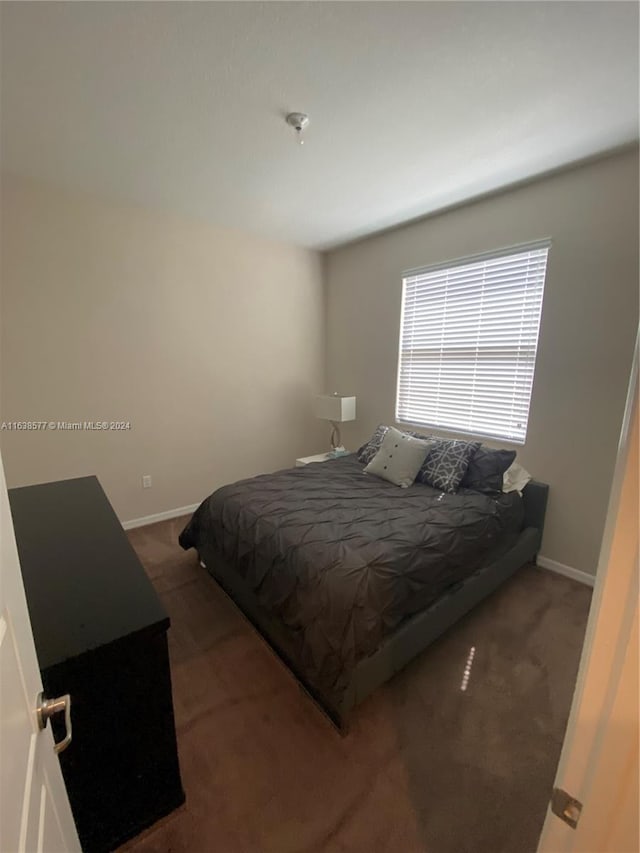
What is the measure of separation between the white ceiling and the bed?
80.3 inches

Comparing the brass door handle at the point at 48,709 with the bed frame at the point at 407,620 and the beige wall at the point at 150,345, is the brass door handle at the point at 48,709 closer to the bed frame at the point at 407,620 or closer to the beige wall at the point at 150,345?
the bed frame at the point at 407,620

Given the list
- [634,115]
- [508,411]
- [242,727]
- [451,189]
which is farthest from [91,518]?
[634,115]

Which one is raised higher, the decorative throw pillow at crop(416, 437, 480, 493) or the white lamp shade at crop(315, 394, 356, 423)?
the white lamp shade at crop(315, 394, 356, 423)

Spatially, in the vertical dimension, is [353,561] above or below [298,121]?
below

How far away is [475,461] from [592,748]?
7.49ft

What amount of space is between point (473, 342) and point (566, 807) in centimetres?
288

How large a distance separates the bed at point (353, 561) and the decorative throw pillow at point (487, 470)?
2.9 inches

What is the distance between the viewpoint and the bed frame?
1.53 meters

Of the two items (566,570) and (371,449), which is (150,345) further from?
(566,570)

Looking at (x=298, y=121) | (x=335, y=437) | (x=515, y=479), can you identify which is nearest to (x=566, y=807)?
(x=515, y=479)

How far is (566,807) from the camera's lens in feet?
1.72

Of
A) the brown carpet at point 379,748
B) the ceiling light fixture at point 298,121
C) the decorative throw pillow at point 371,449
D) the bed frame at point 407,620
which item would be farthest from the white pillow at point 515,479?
the ceiling light fixture at point 298,121

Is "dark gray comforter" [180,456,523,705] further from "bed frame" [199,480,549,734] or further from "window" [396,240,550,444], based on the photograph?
"window" [396,240,550,444]

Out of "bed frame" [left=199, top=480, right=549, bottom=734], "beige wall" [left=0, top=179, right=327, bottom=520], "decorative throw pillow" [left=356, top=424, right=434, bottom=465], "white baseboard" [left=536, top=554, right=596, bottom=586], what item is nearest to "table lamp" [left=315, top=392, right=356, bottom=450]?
"beige wall" [left=0, top=179, right=327, bottom=520]
